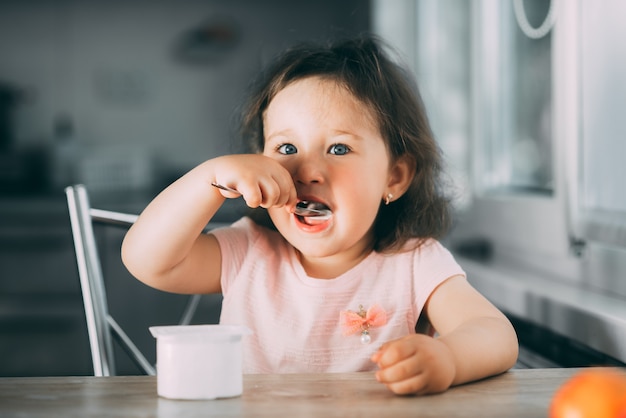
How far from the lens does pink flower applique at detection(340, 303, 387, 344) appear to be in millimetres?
1116

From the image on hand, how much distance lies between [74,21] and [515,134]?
7.80 feet

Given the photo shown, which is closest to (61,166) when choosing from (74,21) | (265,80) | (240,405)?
(74,21)

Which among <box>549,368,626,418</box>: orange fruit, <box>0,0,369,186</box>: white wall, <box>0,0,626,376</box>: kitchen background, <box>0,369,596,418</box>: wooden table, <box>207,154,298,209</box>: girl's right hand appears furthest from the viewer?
<box>0,0,369,186</box>: white wall

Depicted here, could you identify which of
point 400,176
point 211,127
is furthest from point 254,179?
point 211,127

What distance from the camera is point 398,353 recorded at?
74 centimetres

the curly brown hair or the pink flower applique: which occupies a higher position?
the curly brown hair

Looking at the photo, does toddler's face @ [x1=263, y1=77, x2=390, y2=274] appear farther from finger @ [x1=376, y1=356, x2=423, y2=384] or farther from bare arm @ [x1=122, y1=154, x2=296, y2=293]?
finger @ [x1=376, y1=356, x2=423, y2=384]

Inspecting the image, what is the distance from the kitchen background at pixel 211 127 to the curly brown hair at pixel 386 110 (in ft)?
0.71

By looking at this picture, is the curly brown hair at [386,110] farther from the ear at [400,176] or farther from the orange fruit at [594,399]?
the orange fruit at [594,399]

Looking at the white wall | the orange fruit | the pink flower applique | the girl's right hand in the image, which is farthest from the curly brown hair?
the white wall

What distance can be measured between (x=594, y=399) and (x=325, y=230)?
57cm

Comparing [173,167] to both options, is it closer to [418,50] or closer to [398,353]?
[418,50]

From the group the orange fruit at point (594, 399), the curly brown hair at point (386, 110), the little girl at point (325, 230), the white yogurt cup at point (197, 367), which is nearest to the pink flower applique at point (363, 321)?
the little girl at point (325, 230)

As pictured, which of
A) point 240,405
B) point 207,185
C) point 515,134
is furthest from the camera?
point 515,134
